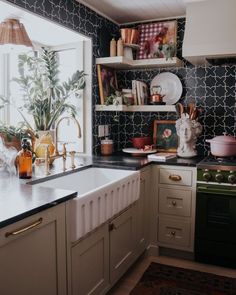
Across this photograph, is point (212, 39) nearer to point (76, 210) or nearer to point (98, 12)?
point (98, 12)

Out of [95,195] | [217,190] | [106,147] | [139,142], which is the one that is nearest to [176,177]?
[217,190]

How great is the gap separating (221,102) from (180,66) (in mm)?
533

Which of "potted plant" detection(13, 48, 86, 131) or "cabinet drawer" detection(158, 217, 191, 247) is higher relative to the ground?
"potted plant" detection(13, 48, 86, 131)

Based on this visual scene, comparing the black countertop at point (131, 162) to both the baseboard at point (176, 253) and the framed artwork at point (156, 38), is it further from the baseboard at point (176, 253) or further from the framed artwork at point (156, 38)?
the framed artwork at point (156, 38)

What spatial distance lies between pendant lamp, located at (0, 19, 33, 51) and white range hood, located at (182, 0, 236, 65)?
133cm

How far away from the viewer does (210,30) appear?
2.70 metres

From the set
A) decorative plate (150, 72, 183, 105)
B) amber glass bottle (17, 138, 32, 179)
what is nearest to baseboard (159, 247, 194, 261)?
decorative plate (150, 72, 183, 105)

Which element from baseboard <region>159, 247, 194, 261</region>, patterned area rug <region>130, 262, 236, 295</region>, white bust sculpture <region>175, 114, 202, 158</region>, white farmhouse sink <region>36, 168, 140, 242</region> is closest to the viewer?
white farmhouse sink <region>36, 168, 140, 242</region>

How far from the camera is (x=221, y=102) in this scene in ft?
10.4

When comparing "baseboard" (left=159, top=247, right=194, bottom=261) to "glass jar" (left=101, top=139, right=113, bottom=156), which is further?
"glass jar" (left=101, top=139, right=113, bottom=156)

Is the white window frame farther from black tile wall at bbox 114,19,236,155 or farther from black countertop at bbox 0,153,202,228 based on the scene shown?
black tile wall at bbox 114,19,236,155

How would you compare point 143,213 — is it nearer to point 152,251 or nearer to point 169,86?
point 152,251

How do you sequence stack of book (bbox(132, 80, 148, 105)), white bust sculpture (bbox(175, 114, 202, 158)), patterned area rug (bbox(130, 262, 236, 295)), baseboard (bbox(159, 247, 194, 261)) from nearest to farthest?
patterned area rug (bbox(130, 262, 236, 295))
baseboard (bbox(159, 247, 194, 261))
white bust sculpture (bbox(175, 114, 202, 158))
stack of book (bbox(132, 80, 148, 105))

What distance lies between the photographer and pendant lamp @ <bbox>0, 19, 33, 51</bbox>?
2.11 m
